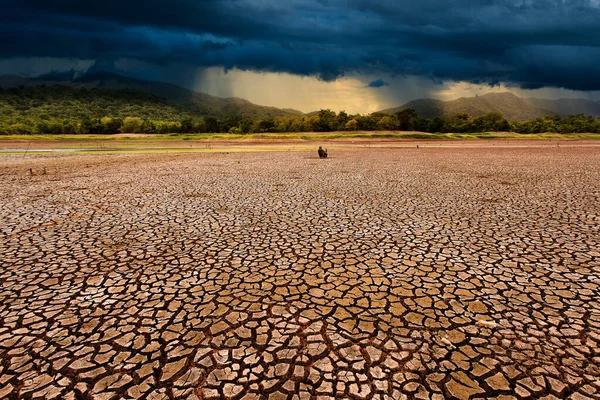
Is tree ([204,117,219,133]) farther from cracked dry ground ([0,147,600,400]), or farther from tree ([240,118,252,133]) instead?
cracked dry ground ([0,147,600,400])

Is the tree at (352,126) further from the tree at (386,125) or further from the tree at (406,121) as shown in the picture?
the tree at (406,121)

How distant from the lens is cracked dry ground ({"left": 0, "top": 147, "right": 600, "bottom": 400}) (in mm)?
3059

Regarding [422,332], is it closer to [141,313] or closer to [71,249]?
[141,313]

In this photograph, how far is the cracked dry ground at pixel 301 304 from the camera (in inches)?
120

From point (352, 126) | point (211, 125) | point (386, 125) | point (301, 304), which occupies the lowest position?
point (301, 304)

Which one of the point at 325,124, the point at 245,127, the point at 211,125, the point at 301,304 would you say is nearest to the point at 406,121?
the point at 325,124

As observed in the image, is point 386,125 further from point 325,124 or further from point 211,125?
point 211,125

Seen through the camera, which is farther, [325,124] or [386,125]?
[325,124]

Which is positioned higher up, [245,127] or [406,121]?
[406,121]

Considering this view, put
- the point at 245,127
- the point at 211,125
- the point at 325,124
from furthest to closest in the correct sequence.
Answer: the point at 211,125 → the point at 245,127 → the point at 325,124

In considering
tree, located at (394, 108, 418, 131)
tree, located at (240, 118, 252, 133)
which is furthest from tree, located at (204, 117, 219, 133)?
tree, located at (394, 108, 418, 131)

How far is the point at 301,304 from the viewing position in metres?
4.39

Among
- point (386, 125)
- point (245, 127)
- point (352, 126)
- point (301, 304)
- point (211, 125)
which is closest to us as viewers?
point (301, 304)

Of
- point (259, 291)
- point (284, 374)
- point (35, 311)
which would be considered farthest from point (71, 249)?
point (284, 374)
